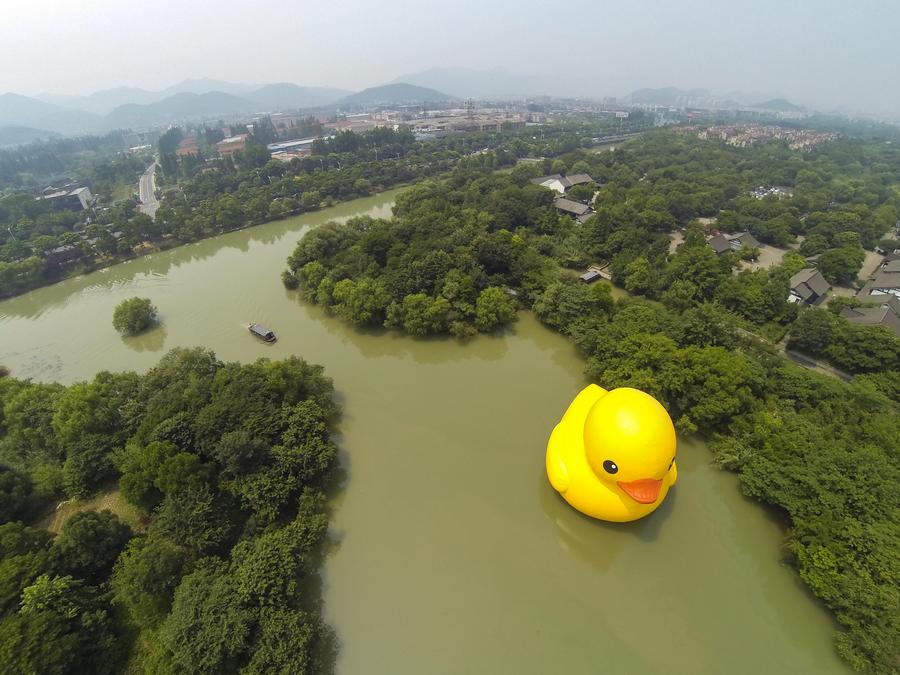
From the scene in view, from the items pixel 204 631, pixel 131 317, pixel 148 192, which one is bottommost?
pixel 131 317

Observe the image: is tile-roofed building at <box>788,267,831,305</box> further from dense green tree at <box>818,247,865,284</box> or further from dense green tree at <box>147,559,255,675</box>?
dense green tree at <box>147,559,255,675</box>

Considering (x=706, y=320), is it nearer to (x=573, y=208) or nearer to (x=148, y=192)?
(x=573, y=208)

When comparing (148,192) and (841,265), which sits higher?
(841,265)

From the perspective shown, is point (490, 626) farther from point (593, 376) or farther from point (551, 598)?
point (593, 376)

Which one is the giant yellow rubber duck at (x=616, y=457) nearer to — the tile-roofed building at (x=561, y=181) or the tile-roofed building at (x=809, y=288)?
the tile-roofed building at (x=809, y=288)

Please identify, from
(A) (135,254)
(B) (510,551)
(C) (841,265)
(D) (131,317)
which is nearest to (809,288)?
(C) (841,265)

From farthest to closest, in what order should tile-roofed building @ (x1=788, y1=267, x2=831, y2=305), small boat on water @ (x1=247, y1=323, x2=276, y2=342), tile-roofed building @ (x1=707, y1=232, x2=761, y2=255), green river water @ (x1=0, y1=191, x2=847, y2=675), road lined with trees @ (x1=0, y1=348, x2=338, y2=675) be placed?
tile-roofed building @ (x1=707, y1=232, x2=761, y2=255)
tile-roofed building @ (x1=788, y1=267, x2=831, y2=305)
small boat on water @ (x1=247, y1=323, x2=276, y2=342)
green river water @ (x1=0, y1=191, x2=847, y2=675)
road lined with trees @ (x1=0, y1=348, x2=338, y2=675)

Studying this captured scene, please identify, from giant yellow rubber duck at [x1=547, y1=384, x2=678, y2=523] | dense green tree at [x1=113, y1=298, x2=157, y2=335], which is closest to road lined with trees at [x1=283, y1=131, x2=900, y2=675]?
giant yellow rubber duck at [x1=547, y1=384, x2=678, y2=523]
